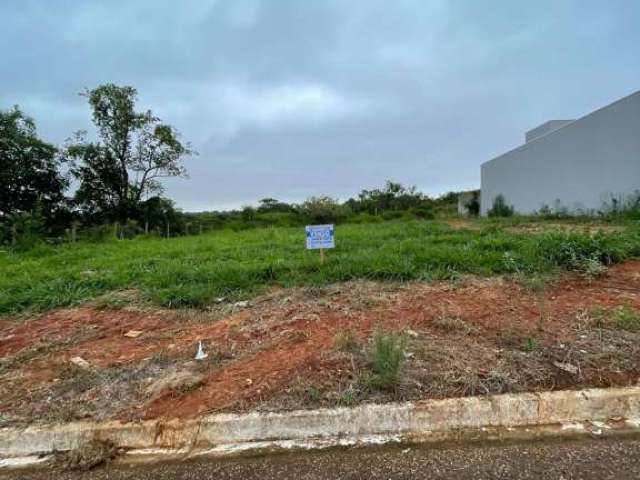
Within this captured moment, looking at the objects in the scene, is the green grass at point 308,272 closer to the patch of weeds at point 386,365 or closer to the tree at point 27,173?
the patch of weeds at point 386,365

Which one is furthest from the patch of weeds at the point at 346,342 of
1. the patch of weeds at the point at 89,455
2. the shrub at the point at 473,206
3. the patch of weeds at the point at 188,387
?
the shrub at the point at 473,206

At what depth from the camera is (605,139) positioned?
10016 mm

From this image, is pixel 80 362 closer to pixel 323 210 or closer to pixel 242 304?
pixel 242 304

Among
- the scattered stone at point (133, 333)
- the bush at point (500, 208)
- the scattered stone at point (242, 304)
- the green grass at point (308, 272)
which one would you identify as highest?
the bush at point (500, 208)

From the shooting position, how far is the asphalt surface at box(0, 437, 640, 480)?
140 centimetres

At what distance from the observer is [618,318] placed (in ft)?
8.09

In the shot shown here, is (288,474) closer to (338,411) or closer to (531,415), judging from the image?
(338,411)

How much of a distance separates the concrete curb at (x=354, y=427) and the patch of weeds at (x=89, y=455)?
0.04 m

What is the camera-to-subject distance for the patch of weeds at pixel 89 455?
1562mm

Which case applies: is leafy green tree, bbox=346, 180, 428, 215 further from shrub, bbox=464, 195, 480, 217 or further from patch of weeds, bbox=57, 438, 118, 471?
patch of weeds, bbox=57, 438, 118, 471

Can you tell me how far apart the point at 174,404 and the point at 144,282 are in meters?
2.60

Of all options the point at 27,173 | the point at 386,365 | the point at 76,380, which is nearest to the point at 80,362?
the point at 76,380

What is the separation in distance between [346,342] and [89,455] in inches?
60.0

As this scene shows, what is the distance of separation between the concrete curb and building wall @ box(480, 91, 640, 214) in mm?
10492
